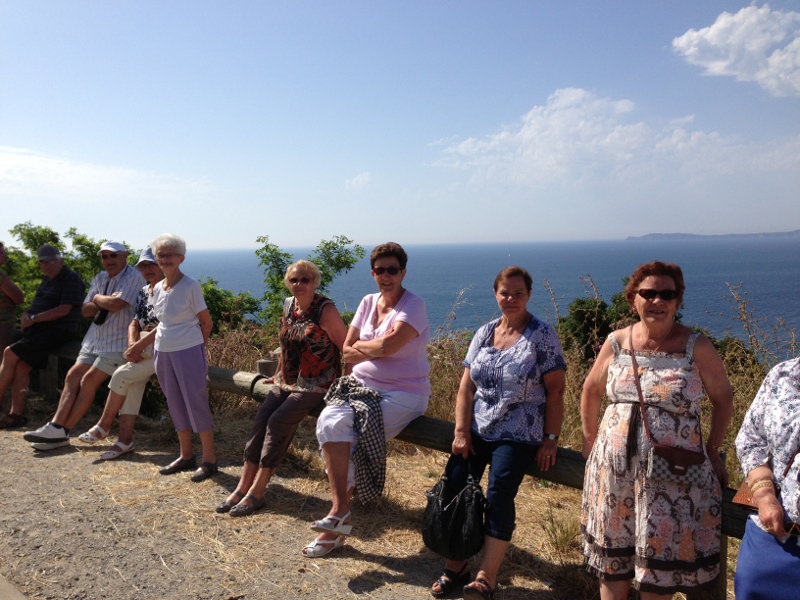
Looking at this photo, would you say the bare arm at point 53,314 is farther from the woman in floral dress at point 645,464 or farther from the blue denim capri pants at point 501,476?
the woman in floral dress at point 645,464

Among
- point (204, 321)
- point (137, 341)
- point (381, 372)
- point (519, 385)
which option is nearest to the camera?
point (519, 385)

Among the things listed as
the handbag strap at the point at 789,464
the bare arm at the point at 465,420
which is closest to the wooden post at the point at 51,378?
the bare arm at the point at 465,420

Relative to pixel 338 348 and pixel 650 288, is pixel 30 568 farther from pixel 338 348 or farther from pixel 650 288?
pixel 650 288

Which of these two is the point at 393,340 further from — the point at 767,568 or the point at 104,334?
the point at 104,334

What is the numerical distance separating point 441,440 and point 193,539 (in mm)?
1611

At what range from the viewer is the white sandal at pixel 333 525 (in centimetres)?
349

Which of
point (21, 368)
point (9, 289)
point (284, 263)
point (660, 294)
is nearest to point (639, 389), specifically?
point (660, 294)

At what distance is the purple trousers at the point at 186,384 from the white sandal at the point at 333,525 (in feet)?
5.09

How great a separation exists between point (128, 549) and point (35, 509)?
986 millimetres

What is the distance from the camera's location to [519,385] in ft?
10.4

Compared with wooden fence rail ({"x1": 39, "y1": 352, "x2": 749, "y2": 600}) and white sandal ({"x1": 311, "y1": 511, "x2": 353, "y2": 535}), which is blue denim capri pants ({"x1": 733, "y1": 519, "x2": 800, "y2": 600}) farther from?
white sandal ({"x1": 311, "y1": 511, "x2": 353, "y2": 535})

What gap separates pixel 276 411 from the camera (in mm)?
4145

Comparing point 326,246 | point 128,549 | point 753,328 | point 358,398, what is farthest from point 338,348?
point 326,246

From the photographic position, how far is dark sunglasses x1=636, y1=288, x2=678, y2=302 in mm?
2707
